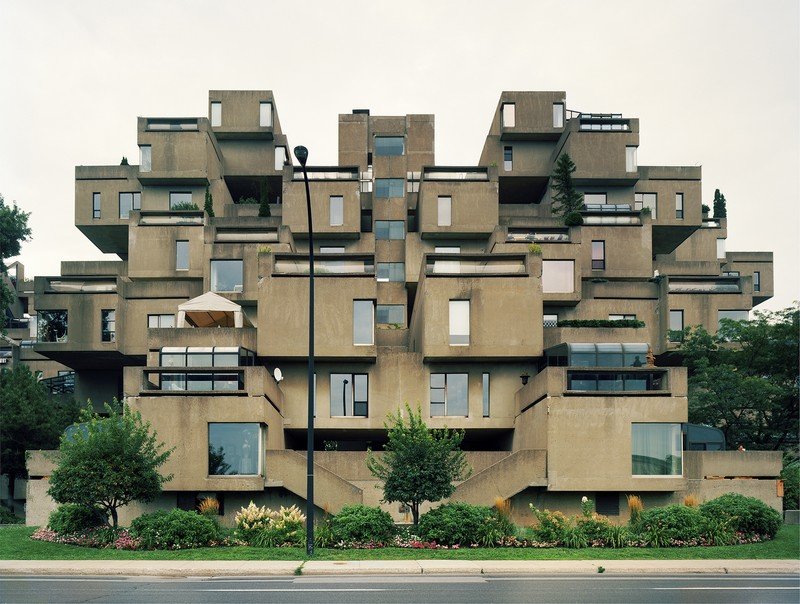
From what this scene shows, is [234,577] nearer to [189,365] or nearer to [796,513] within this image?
[189,365]

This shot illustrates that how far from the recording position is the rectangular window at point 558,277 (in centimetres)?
4762

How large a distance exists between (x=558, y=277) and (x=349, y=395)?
48.0 ft

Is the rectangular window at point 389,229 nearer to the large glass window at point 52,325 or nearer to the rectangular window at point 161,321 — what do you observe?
the rectangular window at point 161,321

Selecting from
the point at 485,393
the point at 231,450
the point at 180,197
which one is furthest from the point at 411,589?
the point at 180,197

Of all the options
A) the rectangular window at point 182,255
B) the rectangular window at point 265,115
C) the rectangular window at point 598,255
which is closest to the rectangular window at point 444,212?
the rectangular window at point 598,255

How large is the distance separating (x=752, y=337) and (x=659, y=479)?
556 inches

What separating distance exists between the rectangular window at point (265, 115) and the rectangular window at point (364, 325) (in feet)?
83.2

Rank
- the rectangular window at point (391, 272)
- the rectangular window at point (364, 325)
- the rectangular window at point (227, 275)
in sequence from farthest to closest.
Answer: the rectangular window at point (391, 272), the rectangular window at point (227, 275), the rectangular window at point (364, 325)

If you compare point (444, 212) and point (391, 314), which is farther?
point (391, 314)

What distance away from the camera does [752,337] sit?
147ft

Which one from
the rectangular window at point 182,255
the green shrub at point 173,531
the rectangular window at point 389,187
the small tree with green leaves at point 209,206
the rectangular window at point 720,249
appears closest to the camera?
the green shrub at point 173,531

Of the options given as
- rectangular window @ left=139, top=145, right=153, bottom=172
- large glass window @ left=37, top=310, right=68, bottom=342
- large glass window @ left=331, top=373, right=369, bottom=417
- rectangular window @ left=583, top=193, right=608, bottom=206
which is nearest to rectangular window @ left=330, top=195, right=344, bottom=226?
rectangular window @ left=139, top=145, right=153, bottom=172

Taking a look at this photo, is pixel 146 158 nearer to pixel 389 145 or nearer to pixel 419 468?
pixel 389 145

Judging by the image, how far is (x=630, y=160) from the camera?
56562mm
